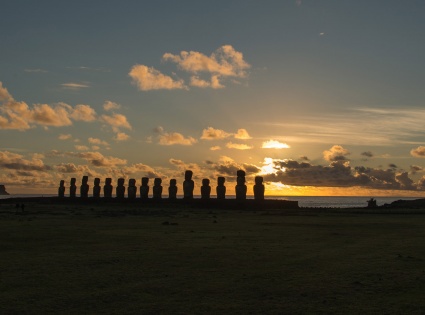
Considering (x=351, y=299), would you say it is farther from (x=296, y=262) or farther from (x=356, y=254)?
(x=356, y=254)

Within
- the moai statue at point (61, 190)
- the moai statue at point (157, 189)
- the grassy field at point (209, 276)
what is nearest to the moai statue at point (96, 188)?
the moai statue at point (61, 190)

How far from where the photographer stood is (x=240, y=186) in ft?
190

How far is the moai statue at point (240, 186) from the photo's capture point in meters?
57.3

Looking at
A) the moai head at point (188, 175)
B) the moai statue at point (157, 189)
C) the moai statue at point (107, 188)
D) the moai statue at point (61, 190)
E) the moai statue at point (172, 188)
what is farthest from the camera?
the moai statue at point (61, 190)

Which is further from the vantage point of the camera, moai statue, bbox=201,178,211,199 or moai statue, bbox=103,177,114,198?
moai statue, bbox=103,177,114,198

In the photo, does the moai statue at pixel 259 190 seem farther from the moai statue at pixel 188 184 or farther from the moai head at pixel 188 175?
the moai head at pixel 188 175

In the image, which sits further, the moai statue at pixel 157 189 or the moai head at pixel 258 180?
the moai statue at pixel 157 189

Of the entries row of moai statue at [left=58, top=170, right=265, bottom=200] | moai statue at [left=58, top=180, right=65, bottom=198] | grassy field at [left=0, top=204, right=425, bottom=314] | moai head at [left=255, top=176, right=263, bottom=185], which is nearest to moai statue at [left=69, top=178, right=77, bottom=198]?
row of moai statue at [left=58, top=170, right=265, bottom=200]

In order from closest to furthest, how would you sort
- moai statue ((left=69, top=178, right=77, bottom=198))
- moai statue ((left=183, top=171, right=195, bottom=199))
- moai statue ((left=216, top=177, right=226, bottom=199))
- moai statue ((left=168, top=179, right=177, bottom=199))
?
moai statue ((left=216, top=177, right=226, bottom=199)), moai statue ((left=183, top=171, right=195, bottom=199)), moai statue ((left=168, top=179, right=177, bottom=199)), moai statue ((left=69, top=178, right=77, bottom=198))

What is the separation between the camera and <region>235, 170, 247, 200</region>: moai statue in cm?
5731

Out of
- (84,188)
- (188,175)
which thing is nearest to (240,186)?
(188,175)

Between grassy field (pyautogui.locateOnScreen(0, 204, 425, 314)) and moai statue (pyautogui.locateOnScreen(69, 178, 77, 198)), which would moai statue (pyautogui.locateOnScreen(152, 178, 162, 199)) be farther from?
grassy field (pyautogui.locateOnScreen(0, 204, 425, 314))

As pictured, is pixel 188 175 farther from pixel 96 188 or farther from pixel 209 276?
pixel 209 276

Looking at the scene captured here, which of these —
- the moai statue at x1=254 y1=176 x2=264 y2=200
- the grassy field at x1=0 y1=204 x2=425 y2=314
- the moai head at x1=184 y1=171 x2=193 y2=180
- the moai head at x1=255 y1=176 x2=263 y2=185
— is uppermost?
the moai head at x1=184 y1=171 x2=193 y2=180
